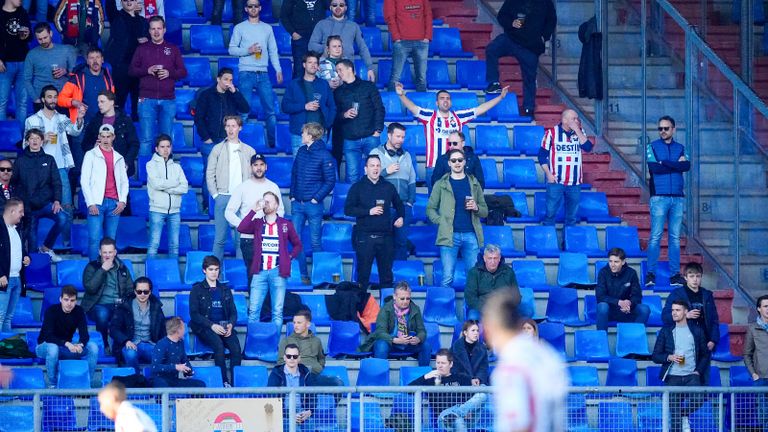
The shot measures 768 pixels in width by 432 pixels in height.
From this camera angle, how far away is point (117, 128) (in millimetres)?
18812

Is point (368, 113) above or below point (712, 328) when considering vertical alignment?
above

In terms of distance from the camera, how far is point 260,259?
17.4m

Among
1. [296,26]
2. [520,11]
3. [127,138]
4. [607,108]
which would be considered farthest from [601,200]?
[127,138]

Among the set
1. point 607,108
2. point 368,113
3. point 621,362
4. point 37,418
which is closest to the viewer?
point 37,418

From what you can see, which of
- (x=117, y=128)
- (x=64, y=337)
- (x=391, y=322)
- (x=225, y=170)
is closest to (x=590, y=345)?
(x=391, y=322)

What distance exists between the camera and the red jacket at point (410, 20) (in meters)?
20.9

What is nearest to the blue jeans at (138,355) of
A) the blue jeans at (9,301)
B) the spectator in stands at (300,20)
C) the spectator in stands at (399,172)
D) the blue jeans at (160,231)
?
the blue jeans at (9,301)

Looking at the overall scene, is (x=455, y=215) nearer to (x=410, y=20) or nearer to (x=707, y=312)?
(x=707, y=312)

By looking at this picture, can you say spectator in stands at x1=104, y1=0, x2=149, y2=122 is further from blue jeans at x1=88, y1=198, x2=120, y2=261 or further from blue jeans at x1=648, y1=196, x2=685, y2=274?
blue jeans at x1=648, y1=196, x2=685, y2=274

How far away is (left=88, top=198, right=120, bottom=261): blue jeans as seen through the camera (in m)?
18.1

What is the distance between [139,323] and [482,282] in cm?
363

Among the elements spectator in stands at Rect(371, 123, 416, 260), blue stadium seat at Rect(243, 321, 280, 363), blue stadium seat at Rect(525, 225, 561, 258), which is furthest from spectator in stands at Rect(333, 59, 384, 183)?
blue stadium seat at Rect(243, 321, 280, 363)

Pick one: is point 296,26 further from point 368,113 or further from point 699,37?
point 699,37

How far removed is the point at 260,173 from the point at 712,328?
202 inches
